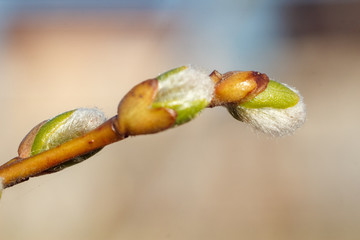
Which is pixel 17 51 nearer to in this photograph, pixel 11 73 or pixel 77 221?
pixel 11 73

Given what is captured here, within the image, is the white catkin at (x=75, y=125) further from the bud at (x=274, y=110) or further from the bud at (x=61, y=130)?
the bud at (x=274, y=110)

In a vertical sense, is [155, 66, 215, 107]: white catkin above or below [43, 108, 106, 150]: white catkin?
above

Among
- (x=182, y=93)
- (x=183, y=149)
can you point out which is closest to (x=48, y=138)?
(x=182, y=93)

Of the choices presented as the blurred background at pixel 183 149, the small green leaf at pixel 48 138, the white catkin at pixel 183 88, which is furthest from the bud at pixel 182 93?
the blurred background at pixel 183 149

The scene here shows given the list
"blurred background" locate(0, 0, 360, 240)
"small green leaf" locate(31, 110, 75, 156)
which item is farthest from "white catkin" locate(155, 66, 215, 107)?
"blurred background" locate(0, 0, 360, 240)

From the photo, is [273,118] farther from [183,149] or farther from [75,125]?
[183,149]

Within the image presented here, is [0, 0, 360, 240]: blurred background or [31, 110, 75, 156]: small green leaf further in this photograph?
[0, 0, 360, 240]: blurred background

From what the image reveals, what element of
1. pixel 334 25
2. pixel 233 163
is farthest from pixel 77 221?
pixel 334 25

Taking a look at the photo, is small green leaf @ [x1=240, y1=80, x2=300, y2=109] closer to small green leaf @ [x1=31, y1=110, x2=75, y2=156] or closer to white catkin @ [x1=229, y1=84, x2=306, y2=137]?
white catkin @ [x1=229, y1=84, x2=306, y2=137]
